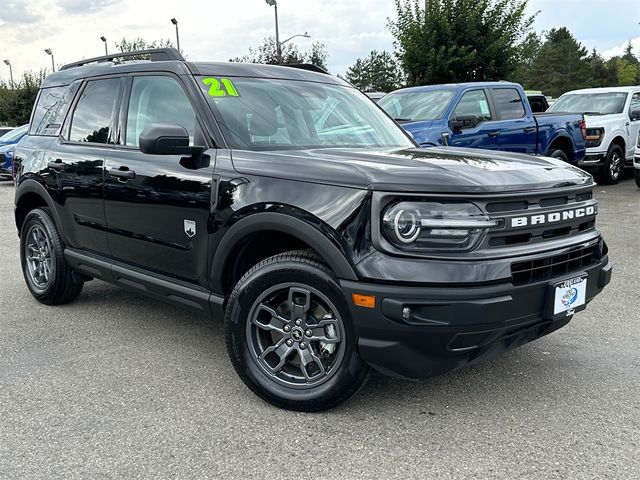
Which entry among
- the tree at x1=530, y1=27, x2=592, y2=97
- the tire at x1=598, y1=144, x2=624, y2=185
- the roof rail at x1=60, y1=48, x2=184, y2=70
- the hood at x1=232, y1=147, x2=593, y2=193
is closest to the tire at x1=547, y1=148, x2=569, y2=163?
the tire at x1=598, y1=144, x2=624, y2=185

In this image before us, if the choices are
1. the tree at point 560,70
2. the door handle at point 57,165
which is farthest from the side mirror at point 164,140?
the tree at point 560,70

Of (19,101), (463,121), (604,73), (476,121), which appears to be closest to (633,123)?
(476,121)

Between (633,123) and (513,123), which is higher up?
(513,123)

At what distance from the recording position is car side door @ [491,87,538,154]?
989 centimetres

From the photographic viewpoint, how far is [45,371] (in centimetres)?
381

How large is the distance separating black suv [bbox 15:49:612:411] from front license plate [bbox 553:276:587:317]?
0.01m

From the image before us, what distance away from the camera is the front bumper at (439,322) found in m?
2.70

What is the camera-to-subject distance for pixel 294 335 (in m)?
3.19

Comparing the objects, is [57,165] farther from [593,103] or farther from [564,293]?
[593,103]

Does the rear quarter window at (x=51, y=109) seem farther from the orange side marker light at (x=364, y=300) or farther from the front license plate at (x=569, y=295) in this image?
the front license plate at (x=569, y=295)

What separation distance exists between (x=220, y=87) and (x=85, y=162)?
1232mm

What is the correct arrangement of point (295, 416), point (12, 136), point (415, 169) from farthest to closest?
point (12, 136) < point (295, 416) < point (415, 169)


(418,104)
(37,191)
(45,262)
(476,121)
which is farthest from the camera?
(418,104)

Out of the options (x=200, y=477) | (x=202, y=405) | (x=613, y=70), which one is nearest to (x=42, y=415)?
(x=202, y=405)
